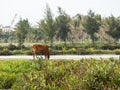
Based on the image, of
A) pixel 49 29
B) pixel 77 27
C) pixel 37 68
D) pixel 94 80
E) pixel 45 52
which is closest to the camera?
pixel 94 80

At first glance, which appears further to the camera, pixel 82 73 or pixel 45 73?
pixel 45 73

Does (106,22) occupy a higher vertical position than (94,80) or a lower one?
higher

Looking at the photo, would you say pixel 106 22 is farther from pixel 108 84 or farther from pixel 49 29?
pixel 108 84

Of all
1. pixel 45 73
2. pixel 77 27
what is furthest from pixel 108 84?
pixel 77 27

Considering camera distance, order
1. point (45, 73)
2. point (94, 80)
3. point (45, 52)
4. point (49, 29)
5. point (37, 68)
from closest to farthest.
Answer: point (94, 80) < point (45, 73) < point (37, 68) < point (45, 52) < point (49, 29)

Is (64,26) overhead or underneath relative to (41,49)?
overhead

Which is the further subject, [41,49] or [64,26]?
[64,26]

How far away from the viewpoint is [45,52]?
26.2m

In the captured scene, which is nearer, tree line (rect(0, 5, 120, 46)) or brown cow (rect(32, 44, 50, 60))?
brown cow (rect(32, 44, 50, 60))

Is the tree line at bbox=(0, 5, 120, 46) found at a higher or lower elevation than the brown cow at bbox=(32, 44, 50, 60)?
higher

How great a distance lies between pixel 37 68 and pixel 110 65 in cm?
388

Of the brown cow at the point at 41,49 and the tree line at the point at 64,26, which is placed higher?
the tree line at the point at 64,26

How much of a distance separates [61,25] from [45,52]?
25.2 meters

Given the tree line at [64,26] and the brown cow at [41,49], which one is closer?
the brown cow at [41,49]
